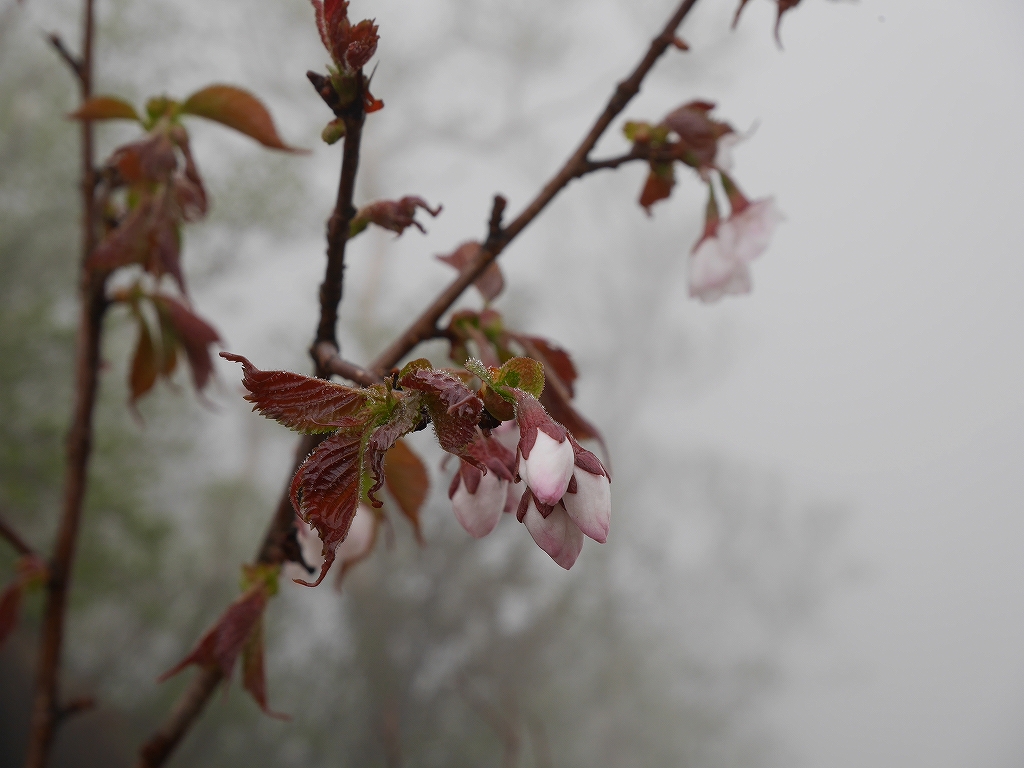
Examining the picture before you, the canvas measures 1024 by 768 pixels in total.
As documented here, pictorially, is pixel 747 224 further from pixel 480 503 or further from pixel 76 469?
pixel 76 469

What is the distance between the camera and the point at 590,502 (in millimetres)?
104

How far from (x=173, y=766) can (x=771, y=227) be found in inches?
46.1

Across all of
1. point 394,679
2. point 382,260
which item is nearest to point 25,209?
point 382,260

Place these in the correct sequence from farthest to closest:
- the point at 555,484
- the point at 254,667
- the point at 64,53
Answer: the point at 64,53 < the point at 254,667 < the point at 555,484

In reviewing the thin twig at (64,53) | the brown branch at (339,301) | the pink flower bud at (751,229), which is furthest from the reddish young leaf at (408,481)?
the thin twig at (64,53)

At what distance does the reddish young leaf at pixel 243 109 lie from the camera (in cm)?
24

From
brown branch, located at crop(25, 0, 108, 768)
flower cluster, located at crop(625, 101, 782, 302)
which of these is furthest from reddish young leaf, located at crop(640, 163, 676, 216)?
brown branch, located at crop(25, 0, 108, 768)

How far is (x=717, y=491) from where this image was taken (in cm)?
147

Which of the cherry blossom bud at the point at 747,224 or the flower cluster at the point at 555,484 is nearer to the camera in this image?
the flower cluster at the point at 555,484

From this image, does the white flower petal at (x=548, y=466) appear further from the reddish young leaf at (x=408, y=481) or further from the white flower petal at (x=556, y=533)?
the reddish young leaf at (x=408, y=481)

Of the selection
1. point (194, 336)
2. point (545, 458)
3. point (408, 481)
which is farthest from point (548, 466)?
point (194, 336)

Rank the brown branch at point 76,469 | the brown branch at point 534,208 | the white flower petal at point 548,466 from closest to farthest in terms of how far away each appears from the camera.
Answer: the white flower petal at point 548,466 → the brown branch at point 534,208 → the brown branch at point 76,469

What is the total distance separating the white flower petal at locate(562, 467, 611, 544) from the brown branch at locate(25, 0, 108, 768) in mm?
276

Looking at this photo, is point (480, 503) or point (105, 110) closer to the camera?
point (480, 503)
